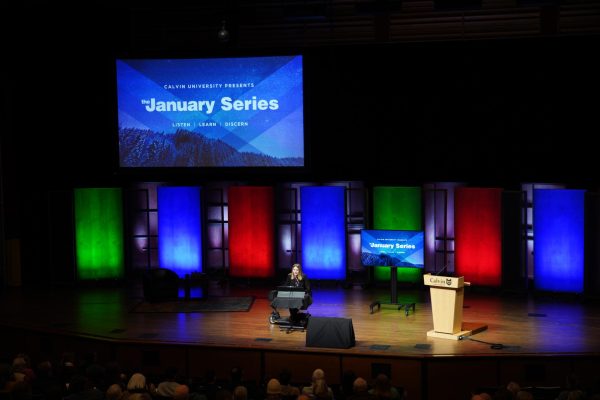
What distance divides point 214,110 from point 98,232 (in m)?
3.00

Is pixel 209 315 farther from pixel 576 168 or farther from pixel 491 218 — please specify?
pixel 576 168

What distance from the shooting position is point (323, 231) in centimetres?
1460

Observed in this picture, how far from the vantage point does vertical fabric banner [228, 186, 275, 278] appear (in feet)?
48.6

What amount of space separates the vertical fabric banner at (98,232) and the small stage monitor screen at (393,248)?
4702 millimetres

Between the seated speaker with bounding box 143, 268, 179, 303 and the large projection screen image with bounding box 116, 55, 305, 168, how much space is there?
199cm

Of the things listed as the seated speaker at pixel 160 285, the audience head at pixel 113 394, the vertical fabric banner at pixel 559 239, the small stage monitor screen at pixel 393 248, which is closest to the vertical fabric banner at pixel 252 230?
the seated speaker at pixel 160 285

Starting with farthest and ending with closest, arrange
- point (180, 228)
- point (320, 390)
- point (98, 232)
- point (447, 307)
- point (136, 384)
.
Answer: point (98, 232), point (180, 228), point (447, 307), point (136, 384), point (320, 390)

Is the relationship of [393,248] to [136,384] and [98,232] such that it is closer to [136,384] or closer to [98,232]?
[98,232]

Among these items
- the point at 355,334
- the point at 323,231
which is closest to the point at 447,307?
the point at 355,334

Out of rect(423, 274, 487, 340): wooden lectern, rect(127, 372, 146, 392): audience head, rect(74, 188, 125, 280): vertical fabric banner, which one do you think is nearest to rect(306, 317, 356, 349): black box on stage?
rect(423, 274, 487, 340): wooden lectern

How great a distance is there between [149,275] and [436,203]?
481 centimetres

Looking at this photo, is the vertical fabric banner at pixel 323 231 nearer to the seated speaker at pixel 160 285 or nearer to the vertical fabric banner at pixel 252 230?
the vertical fabric banner at pixel 252 230

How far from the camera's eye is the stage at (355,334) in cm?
1015

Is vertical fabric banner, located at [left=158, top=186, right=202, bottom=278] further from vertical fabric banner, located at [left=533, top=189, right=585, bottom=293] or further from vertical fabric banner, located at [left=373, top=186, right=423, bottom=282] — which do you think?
vertical fabric banner, located at [left=533, top=189, right=585, bottom=293]
